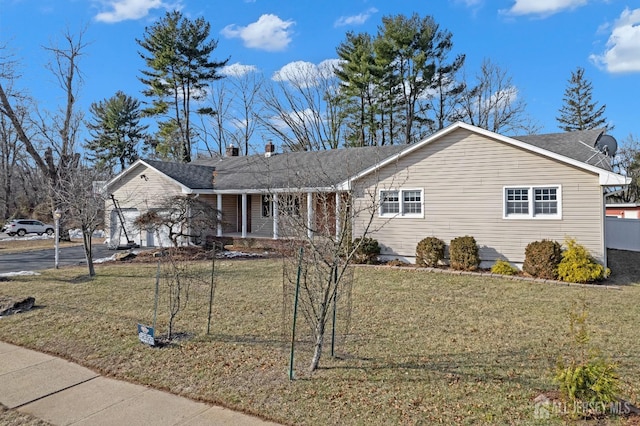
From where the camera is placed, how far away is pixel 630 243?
16.5 meters

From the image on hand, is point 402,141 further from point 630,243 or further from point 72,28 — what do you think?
point 72,28

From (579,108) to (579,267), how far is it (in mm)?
36171

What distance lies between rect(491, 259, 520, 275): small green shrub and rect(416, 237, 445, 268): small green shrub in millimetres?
1620

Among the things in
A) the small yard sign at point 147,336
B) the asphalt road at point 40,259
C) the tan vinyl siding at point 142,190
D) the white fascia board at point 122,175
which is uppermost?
the white fascia board at point 122,175

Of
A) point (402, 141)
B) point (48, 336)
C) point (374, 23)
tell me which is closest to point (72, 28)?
point (374, 23)

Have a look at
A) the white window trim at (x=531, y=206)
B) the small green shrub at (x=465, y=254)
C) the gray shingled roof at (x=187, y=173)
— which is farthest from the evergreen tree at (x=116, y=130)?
the white window trim at (x=531, y=206)

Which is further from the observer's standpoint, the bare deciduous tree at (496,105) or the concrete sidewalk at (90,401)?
the bare deciduous tree at (496,105)

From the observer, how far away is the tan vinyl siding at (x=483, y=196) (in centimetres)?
1144

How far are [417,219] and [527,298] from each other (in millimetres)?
5196

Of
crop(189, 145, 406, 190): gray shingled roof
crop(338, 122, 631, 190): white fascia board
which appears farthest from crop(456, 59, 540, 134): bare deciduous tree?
crop(338, 122, 631, 190): white fascia board

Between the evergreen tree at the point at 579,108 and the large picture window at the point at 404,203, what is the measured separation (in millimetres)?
33339

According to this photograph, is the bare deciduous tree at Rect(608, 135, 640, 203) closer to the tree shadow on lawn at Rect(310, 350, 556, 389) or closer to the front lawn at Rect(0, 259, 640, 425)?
the front lawn at Rect(0, 259, 640, 425)

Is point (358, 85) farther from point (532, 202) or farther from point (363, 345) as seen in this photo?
point (363, 345)

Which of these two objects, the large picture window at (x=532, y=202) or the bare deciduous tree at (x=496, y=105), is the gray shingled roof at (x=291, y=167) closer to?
the large picture window at (x=532, y=202)
